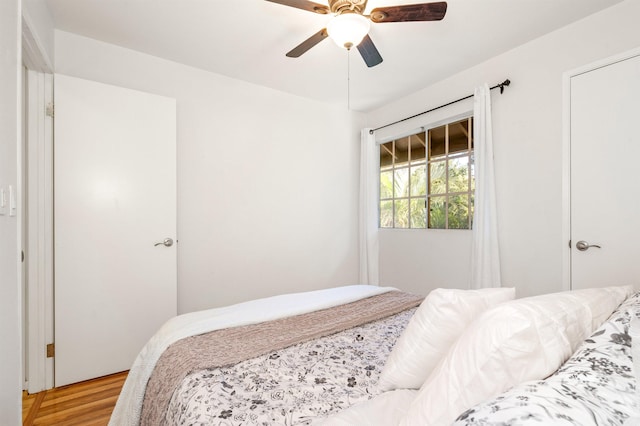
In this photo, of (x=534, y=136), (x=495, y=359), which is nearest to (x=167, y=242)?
(x=495, y=359)

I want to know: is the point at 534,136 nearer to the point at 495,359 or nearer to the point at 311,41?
the point at 311,41

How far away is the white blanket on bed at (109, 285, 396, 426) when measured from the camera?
51.6 inches

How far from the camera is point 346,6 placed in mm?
1661

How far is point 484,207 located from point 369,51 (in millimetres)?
1632

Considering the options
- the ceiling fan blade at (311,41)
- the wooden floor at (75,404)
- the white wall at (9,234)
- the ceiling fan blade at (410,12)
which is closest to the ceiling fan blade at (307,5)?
the ceiling fan blade at (311,41)

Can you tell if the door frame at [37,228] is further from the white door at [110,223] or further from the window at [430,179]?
the window at [430,179]

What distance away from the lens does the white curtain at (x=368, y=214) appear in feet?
12.4

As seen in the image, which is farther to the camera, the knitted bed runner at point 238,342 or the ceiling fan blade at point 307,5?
the ceiling fan blade at point 307,5

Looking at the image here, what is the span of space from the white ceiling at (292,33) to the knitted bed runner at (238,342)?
1925mm

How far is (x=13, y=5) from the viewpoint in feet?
4.60

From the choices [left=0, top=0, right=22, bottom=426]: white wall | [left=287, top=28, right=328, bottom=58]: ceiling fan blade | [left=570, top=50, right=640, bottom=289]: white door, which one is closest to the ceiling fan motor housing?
[left=287, top=28, right=328, bottom=58]: ceiling fan blade

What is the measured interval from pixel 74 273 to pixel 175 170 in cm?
106

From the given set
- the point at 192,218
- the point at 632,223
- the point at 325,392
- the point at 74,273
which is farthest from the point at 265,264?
the point at 632,223

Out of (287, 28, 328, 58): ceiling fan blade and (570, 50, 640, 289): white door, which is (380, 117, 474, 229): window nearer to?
(570, 50, 640, 289): white door
